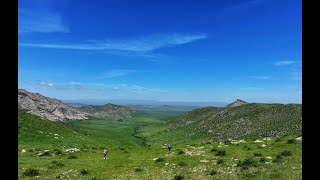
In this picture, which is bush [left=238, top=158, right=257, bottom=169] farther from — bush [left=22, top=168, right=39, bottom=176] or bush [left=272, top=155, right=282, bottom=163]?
bush [left=22, top=168, right=39, bottom=176]

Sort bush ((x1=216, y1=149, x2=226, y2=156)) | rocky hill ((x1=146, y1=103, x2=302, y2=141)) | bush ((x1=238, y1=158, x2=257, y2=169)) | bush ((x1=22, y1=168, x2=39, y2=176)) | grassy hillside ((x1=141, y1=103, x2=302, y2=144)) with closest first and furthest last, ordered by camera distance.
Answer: bush ((x1=238, y1=158, x2=257, y2=169)) < bush ((x1=22, y1=168, x2=39, y2=176)) < bush ((x1=216, y1=149, x2=226, y2=156)) < rocky hill ((x1=146, y1=103, x2=302, y2=141)) < grassy hillside ((x1=141, y1=103, x2=302, y2=144))

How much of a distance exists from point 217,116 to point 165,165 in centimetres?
8019

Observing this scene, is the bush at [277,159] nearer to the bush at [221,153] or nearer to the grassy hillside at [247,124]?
the bush at [221,153]

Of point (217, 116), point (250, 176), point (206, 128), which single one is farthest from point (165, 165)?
point (217, 116)

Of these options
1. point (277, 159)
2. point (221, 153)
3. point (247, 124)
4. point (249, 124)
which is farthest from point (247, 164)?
point (247, 124)

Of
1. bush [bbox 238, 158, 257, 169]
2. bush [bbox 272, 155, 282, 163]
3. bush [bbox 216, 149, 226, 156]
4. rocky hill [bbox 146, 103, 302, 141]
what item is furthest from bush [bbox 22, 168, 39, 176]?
rocky hill [bbox 146, 103, 302, 141]

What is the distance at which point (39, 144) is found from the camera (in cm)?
6469

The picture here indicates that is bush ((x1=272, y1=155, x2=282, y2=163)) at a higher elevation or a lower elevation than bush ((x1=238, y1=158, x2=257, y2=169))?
higher

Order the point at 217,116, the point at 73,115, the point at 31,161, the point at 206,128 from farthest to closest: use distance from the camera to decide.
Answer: the point at 73,115, the point at 217,116, the point at 206,128, the point at 31,161

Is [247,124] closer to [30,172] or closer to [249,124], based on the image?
[249,124]

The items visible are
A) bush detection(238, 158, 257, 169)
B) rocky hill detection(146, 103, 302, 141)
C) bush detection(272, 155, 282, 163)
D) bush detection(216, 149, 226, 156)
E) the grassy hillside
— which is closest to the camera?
bush detection(238, 158, 257, 169)

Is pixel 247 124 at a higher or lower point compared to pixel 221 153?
lower

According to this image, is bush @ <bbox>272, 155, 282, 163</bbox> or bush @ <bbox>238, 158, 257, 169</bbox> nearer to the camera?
bush @ <bbox>238, 158, 257, 169</bbox>
